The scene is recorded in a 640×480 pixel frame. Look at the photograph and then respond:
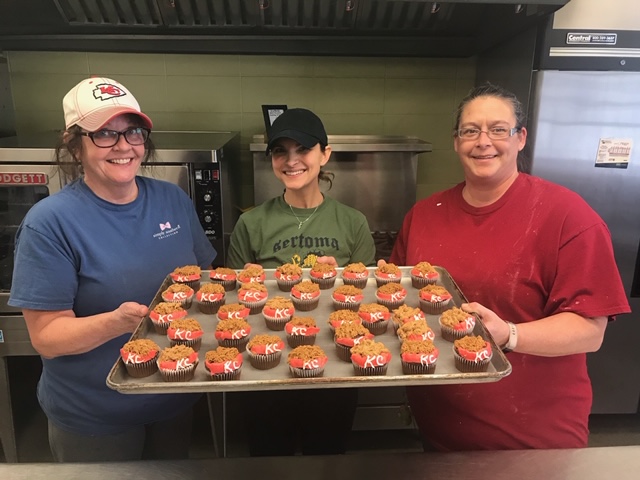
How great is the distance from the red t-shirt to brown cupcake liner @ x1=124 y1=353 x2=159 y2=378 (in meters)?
0.94

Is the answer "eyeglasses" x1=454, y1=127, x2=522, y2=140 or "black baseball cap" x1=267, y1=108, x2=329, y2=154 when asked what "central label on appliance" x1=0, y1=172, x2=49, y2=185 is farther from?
"eyeglasses" x1=454, y1=127, x2=522, y2=140

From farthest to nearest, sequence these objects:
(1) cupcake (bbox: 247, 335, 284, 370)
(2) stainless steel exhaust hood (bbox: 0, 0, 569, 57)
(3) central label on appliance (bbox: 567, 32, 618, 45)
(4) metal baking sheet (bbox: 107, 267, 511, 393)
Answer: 1. (2) stainless steel exhaust hood (bbox: 0, 0, 569, 57)
2. (3) central label on appliance (bbox: 567, 32, 618, 45)
3. (1) cupcake (bbox: 247, 335, 284, 370)
4. (4) metal baking sheet (bbox: 107, 267, 511, 393)

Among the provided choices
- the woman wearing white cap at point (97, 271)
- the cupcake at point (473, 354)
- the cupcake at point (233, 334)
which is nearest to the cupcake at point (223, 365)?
the cupcake at point (233, 334)

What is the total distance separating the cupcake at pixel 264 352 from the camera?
139 centimetres

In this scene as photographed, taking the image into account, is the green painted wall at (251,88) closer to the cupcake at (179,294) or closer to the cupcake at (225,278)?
the cupcake at (225,278)

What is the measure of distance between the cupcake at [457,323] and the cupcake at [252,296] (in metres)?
0.63

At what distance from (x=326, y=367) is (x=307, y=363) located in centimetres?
12

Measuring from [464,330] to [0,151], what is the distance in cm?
226

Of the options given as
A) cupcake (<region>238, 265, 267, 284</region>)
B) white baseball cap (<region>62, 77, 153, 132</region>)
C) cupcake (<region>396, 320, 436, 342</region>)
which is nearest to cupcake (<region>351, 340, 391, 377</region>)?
cupcake (<region>396, 320, 436, 342</region>)

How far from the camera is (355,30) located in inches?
128

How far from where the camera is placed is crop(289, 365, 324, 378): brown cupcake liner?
51.7 inches

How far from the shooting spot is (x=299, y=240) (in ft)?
6.75

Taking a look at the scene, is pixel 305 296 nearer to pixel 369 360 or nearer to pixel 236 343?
pixel 236 343

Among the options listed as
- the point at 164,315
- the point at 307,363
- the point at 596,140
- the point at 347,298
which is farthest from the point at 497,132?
the point at 596,140
